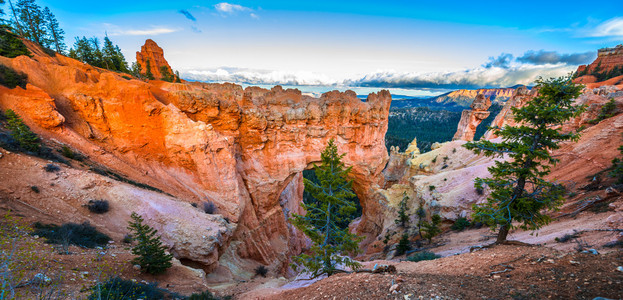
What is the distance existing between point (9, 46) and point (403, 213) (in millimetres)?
38814

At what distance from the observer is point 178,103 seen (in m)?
18.8

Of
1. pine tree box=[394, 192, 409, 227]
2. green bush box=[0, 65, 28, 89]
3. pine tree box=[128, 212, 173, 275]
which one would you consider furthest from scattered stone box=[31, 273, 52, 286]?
pine tree box=[394, 192, 409, 227]

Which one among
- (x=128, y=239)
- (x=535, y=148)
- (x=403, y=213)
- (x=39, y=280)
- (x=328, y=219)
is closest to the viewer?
(x=39, y=280)

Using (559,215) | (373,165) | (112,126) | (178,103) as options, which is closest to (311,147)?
(373,165)

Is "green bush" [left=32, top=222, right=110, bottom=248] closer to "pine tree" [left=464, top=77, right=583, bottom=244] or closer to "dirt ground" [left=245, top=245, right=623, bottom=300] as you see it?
"dirt ground" [left=245, top=245, right=623, bottom=300]

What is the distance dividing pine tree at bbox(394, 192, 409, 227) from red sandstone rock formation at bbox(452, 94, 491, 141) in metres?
25.4

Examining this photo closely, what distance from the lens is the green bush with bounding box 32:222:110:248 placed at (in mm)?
7850

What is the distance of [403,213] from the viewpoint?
942 inches

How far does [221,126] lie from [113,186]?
1003 centimetres

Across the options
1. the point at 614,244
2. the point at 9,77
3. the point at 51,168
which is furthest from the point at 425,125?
the point at 9,77

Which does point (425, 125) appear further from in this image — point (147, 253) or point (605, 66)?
point (147, 253)

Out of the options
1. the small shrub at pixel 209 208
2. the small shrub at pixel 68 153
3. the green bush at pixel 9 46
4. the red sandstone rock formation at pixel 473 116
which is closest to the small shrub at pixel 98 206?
the small shrub at pixel 68 153

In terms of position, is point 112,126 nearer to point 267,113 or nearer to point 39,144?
point 39,144

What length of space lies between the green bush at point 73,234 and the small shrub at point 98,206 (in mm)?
1191
